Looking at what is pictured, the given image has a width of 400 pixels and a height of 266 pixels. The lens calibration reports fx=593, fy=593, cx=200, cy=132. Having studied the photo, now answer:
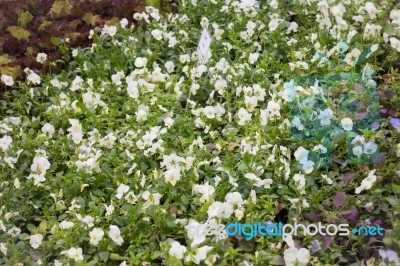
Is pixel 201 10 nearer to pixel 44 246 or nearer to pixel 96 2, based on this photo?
pixel 96 2

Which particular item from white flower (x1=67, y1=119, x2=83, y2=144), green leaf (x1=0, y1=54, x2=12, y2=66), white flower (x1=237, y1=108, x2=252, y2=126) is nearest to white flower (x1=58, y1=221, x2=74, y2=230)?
white flower (x1=67, y1=119, x2=83, y2=144)

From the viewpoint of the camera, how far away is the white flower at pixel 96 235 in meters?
2.55

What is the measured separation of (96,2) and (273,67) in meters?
1.69

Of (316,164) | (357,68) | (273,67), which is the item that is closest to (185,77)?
(273,67)

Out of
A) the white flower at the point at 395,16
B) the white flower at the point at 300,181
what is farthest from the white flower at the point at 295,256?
the white flower at the point at 395,16

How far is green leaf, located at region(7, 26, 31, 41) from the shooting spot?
14.1 ft

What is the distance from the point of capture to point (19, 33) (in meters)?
4.33

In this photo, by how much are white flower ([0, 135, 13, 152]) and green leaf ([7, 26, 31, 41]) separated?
4.25ft

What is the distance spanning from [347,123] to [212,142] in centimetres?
74

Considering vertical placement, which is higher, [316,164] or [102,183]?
[316,164]

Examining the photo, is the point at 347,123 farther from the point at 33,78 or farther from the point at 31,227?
the point at 33,78

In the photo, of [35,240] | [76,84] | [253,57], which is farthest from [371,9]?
[35,240]

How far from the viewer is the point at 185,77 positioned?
3889 millimetres

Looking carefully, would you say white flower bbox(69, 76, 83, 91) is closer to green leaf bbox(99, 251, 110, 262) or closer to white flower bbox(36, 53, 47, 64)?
white flower bbox(36, 53, 47, 64)
